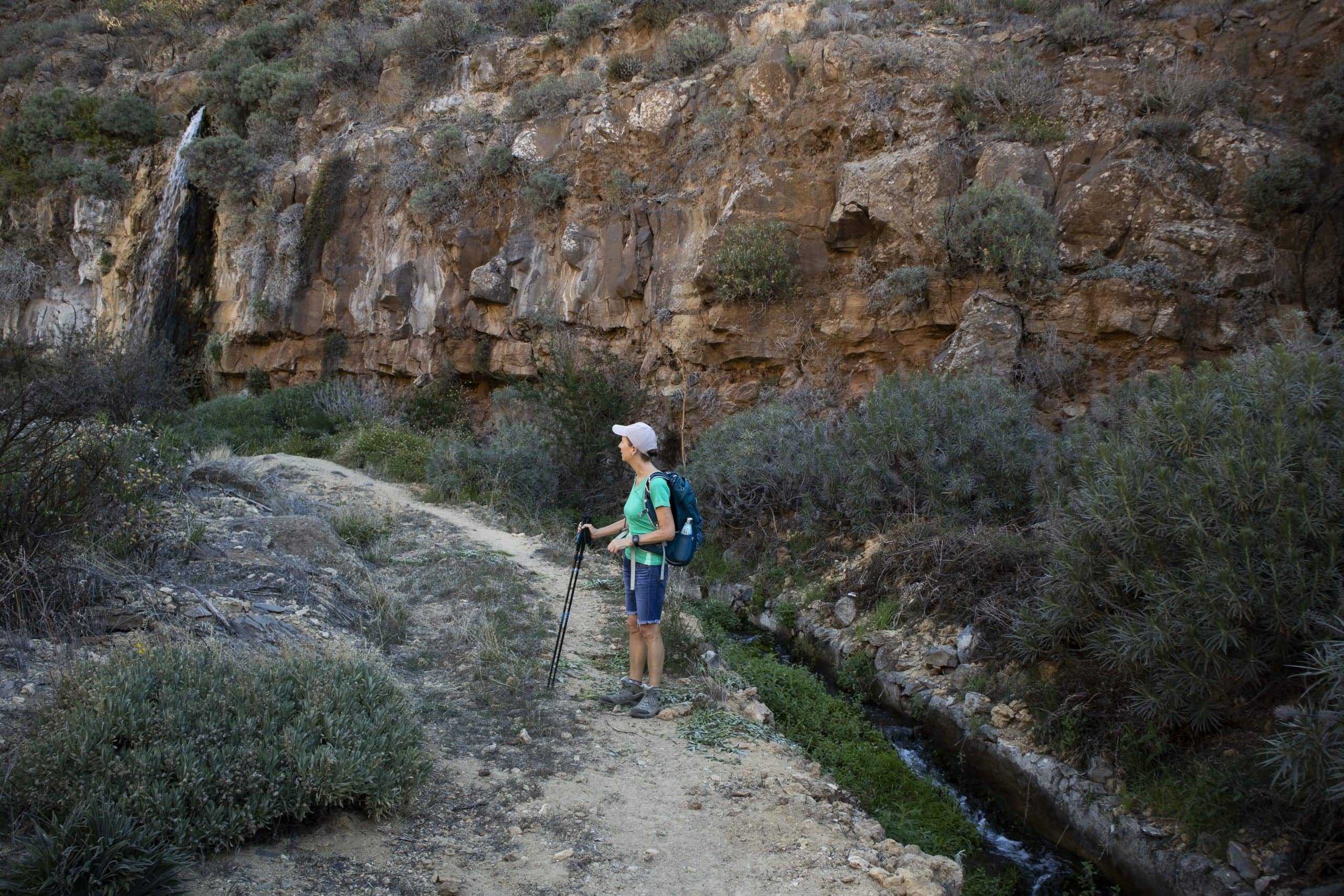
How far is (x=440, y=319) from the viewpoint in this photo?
19.8 meters

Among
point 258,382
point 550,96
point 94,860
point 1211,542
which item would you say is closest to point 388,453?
point 258,382

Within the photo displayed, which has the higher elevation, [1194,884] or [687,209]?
[687,209]

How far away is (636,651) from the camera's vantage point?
5727 millimetres

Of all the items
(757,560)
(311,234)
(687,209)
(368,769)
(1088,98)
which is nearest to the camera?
(368,769)

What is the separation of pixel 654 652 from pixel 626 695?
38 cm

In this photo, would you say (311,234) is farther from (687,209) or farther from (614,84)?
(687,209)

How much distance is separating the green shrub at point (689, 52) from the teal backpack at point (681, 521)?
51.4ft

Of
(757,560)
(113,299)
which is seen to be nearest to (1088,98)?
(757,560)

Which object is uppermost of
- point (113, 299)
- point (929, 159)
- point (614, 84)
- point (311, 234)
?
point (614, 84)

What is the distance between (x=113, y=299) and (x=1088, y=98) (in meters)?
26.2

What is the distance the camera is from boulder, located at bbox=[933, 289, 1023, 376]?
12.1 metres

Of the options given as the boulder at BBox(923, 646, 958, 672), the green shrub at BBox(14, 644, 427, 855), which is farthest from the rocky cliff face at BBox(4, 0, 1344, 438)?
the green shrub at BBox(14, 644, 427, 855)

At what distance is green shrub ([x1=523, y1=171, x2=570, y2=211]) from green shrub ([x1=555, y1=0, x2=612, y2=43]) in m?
4.40

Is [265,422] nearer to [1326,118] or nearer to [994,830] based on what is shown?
[994,830]
